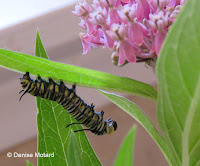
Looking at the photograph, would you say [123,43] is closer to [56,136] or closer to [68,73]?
[68,73]

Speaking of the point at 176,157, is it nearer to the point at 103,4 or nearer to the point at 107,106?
the point at 103,4

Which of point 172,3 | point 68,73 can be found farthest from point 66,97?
point 172,3

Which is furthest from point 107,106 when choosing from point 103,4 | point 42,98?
point 103,4

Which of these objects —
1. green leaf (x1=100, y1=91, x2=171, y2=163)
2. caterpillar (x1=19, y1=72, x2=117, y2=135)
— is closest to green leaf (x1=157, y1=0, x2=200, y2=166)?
green leaf (x1=100, y1=91, x2=171, y2=163)

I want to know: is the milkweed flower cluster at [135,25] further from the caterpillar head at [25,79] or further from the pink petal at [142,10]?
the caterpillar head at [25,79]

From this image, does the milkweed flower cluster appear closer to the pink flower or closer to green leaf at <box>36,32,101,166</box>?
the pink flower

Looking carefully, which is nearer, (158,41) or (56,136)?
(158,41)

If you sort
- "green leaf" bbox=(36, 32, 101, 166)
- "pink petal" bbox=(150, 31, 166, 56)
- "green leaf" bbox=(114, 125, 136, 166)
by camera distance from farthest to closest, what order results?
"green leaf" bbox=(36, 32, 101, 166) → "pink petal" bbox=(150, 31, 166, 56) → "green leaf" bbox=(114, 125, 136, 166)
